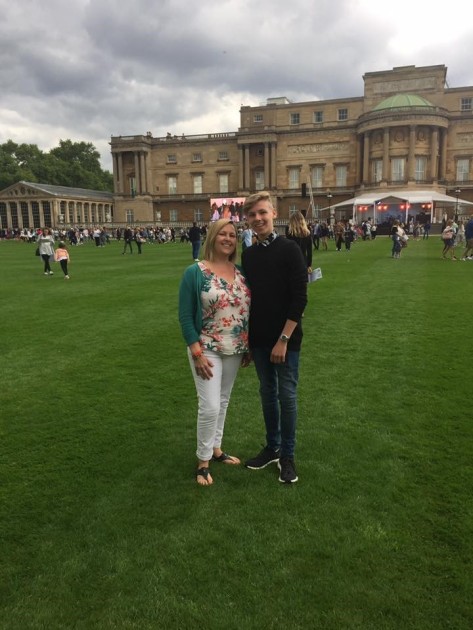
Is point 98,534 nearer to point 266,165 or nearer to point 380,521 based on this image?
point 380,521

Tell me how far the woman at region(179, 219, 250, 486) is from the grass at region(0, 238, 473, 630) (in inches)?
22.9

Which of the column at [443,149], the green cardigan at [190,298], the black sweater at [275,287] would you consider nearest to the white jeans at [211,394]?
the green cardigan at [190,298]

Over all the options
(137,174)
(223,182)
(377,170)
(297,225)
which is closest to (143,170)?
(137,174)

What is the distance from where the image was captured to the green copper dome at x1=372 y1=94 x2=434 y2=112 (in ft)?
198

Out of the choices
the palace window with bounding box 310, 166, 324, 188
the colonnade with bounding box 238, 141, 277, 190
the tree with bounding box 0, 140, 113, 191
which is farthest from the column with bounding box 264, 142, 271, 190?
the tree with bounding box 0, 140, 113, 191

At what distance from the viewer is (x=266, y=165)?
70.3 meters

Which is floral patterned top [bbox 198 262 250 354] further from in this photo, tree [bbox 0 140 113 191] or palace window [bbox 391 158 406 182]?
tree [bbox 0 140 113 191]

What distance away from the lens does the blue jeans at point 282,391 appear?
3811 millimetres

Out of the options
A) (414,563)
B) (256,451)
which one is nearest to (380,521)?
(414,563)

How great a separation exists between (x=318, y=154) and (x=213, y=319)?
2771 inches

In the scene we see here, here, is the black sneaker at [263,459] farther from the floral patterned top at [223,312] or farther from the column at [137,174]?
the column at [137,174]

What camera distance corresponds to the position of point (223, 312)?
3660 millimetres

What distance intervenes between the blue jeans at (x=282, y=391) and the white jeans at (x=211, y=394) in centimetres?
22

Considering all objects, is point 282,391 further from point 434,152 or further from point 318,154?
point 318,154
